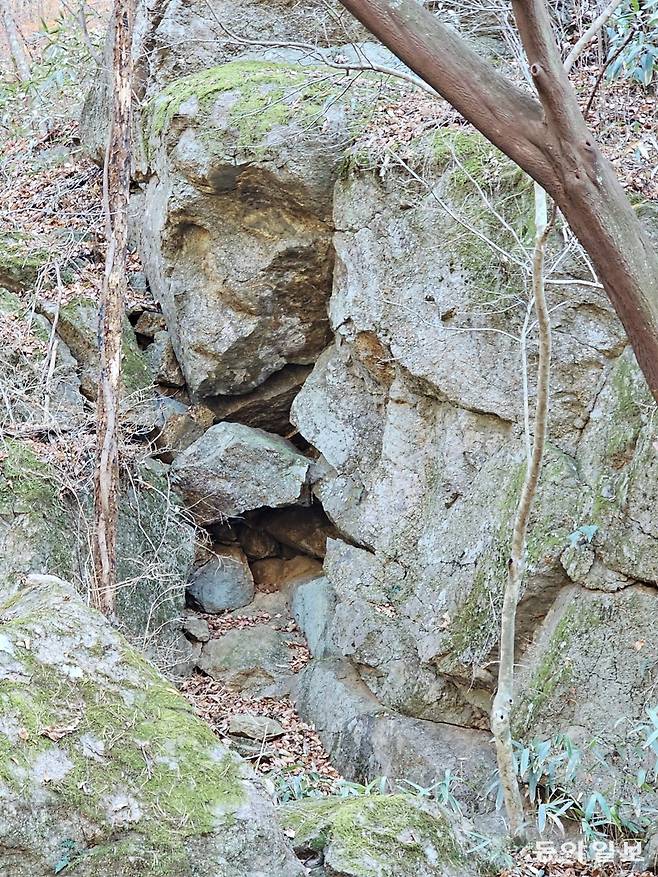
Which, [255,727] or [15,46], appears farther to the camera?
[15,46]

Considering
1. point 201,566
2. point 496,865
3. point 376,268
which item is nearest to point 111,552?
point 201,566

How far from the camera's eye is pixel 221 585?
9.60 m

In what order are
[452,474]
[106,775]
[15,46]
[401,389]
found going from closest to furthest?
[106,775] → [452,474] → [401,389] → [15,46]

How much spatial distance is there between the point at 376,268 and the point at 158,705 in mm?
5591

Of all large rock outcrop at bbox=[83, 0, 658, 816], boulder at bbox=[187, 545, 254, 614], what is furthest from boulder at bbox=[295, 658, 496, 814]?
boulder at bbox=[187, 545, 254, 614]

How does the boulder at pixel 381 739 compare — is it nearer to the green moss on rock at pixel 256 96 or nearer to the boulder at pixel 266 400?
the boulder at pixel 266 400

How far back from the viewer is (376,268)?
27.3ft

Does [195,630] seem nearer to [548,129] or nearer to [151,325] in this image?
[151,325]

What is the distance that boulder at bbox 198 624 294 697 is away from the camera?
8688 millimetres

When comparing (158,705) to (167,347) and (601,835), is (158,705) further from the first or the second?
(167,347)

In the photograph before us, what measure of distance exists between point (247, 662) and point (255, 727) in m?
1.08

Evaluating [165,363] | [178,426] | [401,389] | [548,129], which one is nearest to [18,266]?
[165,363]

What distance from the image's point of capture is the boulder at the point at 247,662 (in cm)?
869

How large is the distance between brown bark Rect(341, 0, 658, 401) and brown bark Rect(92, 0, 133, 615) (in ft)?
15.6
